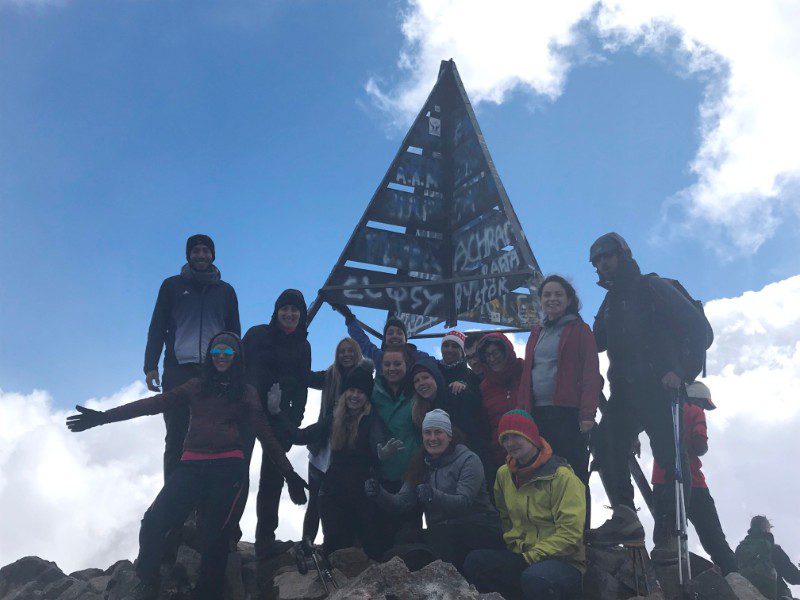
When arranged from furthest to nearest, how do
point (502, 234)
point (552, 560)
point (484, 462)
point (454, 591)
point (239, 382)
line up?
point (502, 234) < point (484, 462) < point (239, 382) < point (552, 560) < point (454, 591)

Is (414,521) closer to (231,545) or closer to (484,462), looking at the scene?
(484,462)

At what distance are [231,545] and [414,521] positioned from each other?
1.64 metres

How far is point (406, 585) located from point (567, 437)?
1876mm

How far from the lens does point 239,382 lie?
17.2 feet

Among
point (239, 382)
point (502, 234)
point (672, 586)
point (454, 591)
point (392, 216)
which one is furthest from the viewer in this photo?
point (392, 216)

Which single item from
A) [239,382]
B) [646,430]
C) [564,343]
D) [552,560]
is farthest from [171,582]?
[646,430]

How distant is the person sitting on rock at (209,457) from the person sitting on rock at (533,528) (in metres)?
1.69

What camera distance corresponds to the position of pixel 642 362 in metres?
5.56

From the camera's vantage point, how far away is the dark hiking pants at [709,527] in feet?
19.0

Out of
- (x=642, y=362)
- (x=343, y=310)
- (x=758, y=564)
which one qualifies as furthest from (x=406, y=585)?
(x=758, y=564)

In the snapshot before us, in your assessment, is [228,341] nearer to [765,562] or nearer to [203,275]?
[203,275]

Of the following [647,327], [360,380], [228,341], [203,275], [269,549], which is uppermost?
[203,275]

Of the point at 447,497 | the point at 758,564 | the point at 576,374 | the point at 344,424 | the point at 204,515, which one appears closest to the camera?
the point at 447,497

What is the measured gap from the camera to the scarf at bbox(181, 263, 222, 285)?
616 cm
